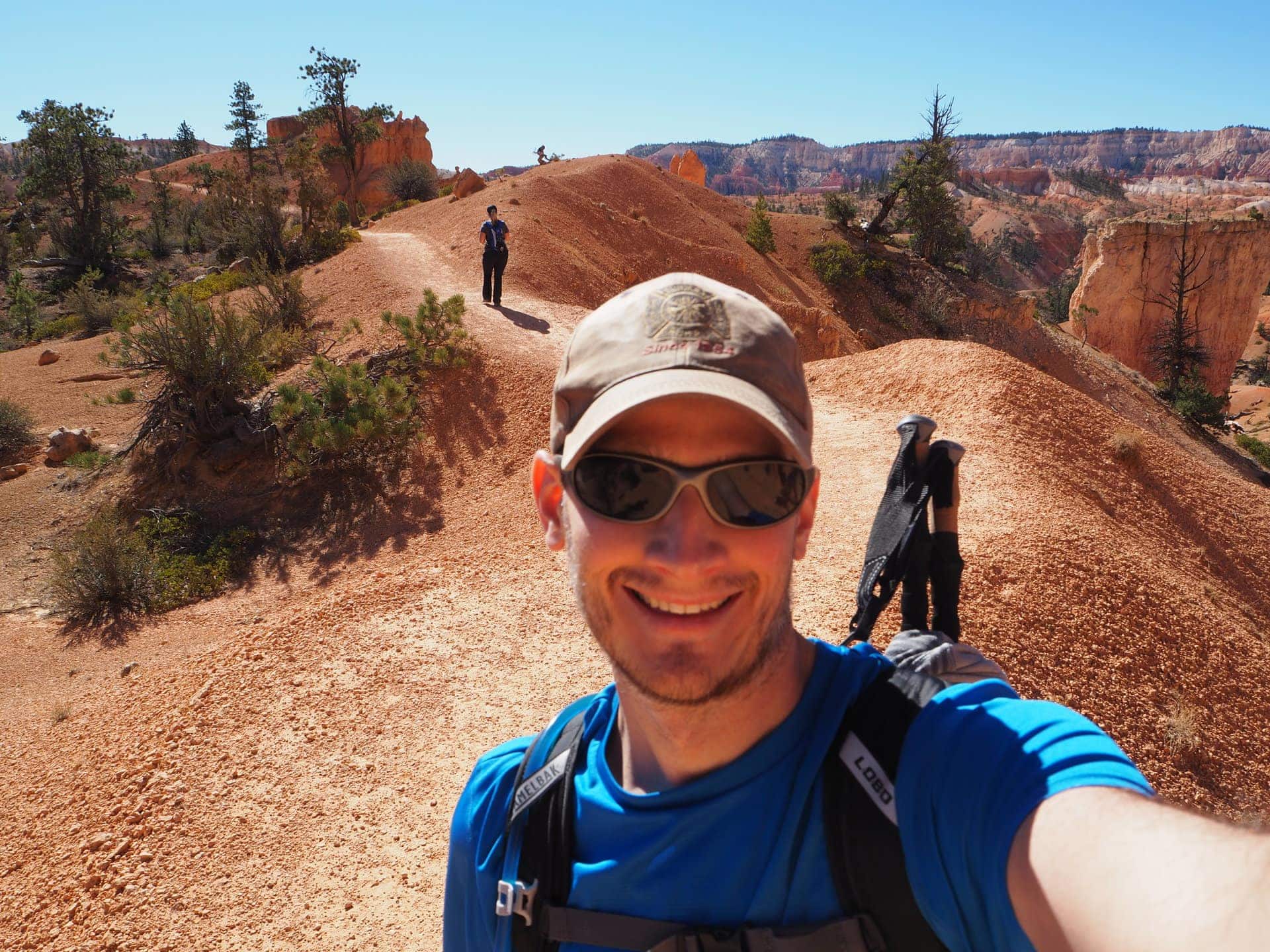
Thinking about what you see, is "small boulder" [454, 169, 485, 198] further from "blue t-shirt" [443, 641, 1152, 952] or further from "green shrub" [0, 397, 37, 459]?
"blue t-shirt" [443, 641, 1152, 952]

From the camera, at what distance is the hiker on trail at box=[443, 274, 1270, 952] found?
0.99 m

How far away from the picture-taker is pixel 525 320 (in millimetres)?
12477

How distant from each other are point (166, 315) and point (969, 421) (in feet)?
33.8

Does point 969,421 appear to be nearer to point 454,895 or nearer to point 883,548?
point 883,548

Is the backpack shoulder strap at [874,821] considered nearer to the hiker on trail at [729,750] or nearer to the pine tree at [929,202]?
the hiker on trail at [729,750]

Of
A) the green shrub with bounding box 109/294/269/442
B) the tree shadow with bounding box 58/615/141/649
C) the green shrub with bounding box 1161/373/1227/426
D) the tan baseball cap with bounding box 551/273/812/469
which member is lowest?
the green shrub with bounding box 1161/373/1227/426

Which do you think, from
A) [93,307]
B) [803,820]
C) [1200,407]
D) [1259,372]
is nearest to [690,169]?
[1200,407]

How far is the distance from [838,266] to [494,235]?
1451 cm

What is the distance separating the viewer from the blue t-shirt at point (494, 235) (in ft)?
39.2

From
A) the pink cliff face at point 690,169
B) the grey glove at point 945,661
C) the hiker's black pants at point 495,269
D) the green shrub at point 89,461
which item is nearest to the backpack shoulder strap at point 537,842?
the grey glove at point 945,661

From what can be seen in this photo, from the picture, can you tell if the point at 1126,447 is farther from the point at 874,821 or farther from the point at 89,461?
the point at 89,461

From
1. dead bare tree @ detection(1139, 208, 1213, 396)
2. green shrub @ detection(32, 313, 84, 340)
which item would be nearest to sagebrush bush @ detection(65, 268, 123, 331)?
green shrub @ detection(32, 313, 84, 340)

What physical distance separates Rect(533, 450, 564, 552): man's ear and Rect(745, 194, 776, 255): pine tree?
76.1 feet

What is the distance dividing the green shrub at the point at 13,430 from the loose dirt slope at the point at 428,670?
16.7ft
